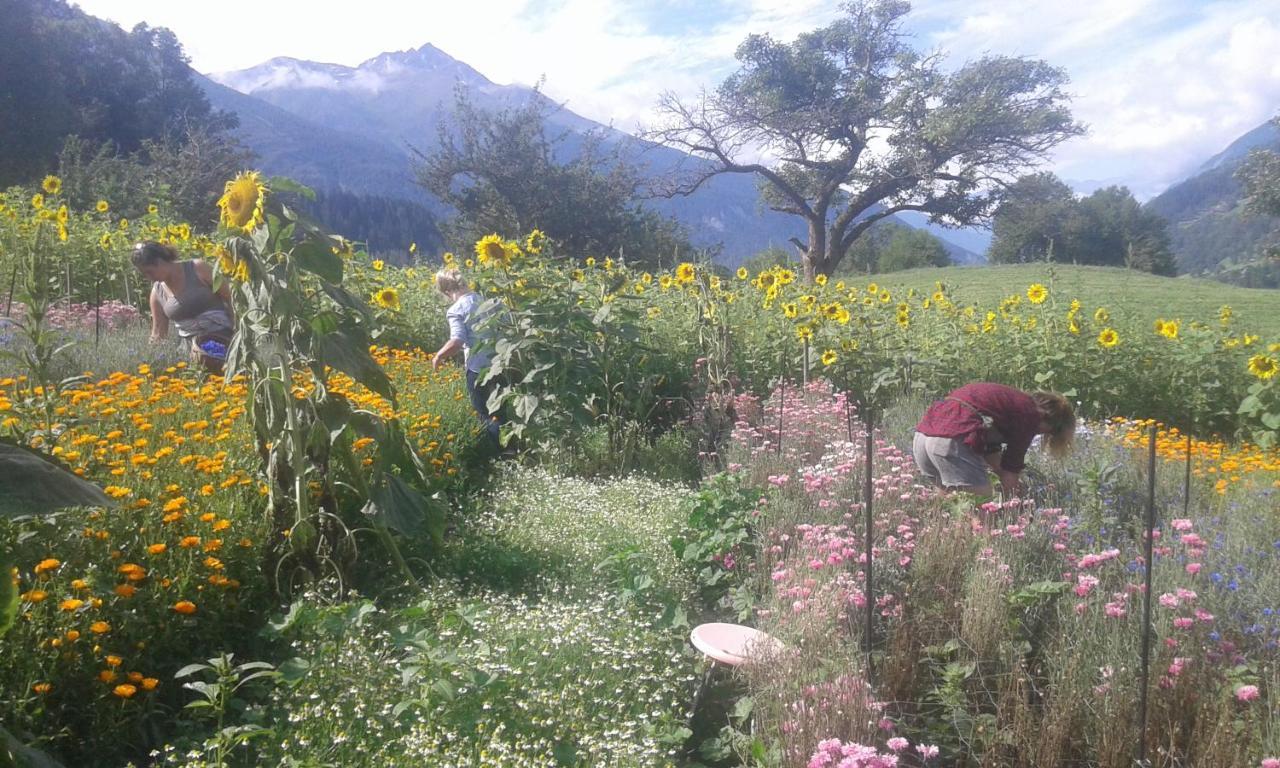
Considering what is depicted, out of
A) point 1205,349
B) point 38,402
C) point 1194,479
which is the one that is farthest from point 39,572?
point 1205,349

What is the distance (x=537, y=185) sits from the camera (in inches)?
870

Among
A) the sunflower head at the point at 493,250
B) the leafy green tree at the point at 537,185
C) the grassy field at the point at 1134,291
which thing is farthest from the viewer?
the leafy green tree at the point at 537,185

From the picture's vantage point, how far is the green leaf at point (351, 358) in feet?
9.77

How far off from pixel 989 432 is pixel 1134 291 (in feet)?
52.3

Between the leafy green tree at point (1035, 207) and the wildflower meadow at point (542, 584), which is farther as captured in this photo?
the leafy green tree at point (1035, 207)

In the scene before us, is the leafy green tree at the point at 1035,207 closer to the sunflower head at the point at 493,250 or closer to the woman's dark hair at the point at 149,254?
the sunflower head at the point at 493,250

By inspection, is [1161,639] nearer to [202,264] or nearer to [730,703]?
[730,703]

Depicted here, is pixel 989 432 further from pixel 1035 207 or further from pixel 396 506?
pixel 1035 207

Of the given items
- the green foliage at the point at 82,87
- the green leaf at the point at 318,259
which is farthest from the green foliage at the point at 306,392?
the green foliage at the point at 82,87

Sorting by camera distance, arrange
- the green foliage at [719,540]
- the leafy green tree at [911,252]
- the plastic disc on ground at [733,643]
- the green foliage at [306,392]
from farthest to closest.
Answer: the leafy green tree at [911,252] < the green foliage at [719,540] < the green foliage at [306,392] < the plastic disc on ground at [733,643]

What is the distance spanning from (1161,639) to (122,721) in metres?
2.71

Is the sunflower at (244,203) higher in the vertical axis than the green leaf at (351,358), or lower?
higher

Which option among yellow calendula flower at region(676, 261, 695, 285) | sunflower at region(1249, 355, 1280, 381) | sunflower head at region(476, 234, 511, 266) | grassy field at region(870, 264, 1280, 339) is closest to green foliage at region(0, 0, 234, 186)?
grassy field at region(870, 264, 1280, 339)

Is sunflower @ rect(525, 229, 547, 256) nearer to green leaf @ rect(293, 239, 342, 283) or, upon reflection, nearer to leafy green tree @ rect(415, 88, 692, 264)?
green leaf @ rect(293, 239, 342, 283)
